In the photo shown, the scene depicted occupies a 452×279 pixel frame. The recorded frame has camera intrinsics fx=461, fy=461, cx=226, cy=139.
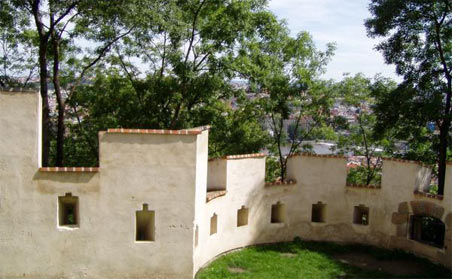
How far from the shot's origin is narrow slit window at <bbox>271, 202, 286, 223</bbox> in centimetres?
1480

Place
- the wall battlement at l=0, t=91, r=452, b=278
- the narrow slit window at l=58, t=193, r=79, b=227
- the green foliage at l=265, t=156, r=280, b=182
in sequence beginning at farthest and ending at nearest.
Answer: the green foliage at l=265, t=156, r=280, b=182, the narrow slit window at l=58, t=193, r=79, b=227, the wall battlement at l=0, t=91, r=452, b=278

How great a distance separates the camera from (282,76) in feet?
54.5

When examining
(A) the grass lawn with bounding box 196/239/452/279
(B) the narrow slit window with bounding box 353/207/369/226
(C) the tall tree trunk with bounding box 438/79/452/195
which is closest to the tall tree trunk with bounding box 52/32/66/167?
(A) the grass lawn with bounding box 196/239/452/279

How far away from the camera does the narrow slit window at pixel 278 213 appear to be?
48.5 ft

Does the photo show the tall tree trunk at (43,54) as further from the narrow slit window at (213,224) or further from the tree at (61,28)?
the narrow slit window at (213,224)

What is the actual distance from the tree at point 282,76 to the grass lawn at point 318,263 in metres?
4.01

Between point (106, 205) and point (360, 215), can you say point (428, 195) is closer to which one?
point (360, 215)

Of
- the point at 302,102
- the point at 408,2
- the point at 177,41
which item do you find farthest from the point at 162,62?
the point at 408,2

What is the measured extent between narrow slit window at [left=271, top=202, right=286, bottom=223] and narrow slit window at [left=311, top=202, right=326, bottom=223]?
4.04 feet

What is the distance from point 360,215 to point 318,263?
3.10 metres

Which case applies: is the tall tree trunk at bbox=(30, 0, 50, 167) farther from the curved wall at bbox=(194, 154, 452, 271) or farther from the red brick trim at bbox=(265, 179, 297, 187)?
the red brick trim at bbox=(265, 179, 297, 187)

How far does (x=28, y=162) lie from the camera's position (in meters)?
10.4

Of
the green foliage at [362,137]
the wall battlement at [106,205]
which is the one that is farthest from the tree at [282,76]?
the wall battlement at [106,205]

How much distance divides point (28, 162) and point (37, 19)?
5.34m
